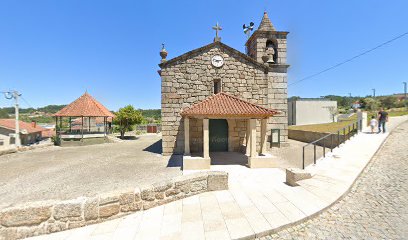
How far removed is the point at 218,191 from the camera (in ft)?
17.4

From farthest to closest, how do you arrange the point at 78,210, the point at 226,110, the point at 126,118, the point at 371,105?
the point at 371,105 < the point at 126,118 < the point at 226,110 < the point at 78,210

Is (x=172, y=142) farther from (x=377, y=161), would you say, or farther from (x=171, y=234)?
(x=377, y=161)

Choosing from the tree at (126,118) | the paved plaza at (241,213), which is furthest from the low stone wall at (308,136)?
the tree at (126,118)

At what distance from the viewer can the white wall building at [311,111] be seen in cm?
2940

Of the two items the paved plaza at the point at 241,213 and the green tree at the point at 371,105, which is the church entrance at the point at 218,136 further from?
the green tree at the point at 371,105

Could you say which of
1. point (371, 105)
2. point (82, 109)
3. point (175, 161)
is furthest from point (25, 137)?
point (371, 105)

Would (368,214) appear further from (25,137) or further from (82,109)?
(25,137)

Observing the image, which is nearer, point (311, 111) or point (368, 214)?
point (368, 214)

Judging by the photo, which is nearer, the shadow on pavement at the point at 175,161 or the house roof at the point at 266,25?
the shadow on pavement at the point at 175,161

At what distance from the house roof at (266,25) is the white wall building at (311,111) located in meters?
19.4

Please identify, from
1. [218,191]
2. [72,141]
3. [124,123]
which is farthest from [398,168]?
[124,123]

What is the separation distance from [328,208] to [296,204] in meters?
0.77

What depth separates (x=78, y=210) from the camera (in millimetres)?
3656

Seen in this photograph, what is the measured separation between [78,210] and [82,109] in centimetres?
1758
